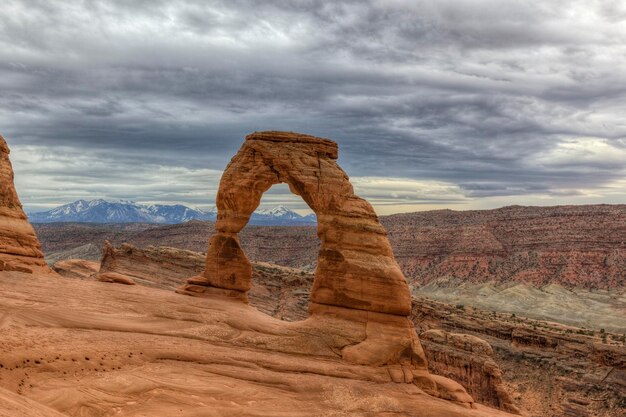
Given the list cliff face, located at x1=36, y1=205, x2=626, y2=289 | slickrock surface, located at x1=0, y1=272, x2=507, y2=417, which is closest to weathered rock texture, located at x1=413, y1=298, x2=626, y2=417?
slickrock surface, located at x1=0, y1=272, x2=507, y2=417

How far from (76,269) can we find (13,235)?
56.3ft

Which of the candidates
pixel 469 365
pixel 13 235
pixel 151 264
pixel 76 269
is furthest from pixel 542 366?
pixel 76 269

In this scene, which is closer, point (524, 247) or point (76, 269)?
point (76, 269)

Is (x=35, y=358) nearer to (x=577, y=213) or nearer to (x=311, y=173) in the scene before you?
(x=311, y=173)

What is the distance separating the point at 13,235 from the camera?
28141 millimetres

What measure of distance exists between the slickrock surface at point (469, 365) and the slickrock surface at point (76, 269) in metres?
27.2

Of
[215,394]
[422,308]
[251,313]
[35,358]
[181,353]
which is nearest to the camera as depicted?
[35,358]

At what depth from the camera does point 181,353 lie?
61.7ft

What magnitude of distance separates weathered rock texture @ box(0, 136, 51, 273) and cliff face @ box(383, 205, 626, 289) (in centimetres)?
8866

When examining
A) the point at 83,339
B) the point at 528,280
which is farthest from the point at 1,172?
the point at 528,280

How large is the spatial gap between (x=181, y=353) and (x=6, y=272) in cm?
1203

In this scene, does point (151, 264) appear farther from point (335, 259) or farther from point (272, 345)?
point (272, 345)

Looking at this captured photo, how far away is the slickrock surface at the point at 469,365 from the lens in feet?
105

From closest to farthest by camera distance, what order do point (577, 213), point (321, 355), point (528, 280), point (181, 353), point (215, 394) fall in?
point (215, 394) < point (181, 353) < point (321, 355) < point (528, 280) < point (577, 213)
